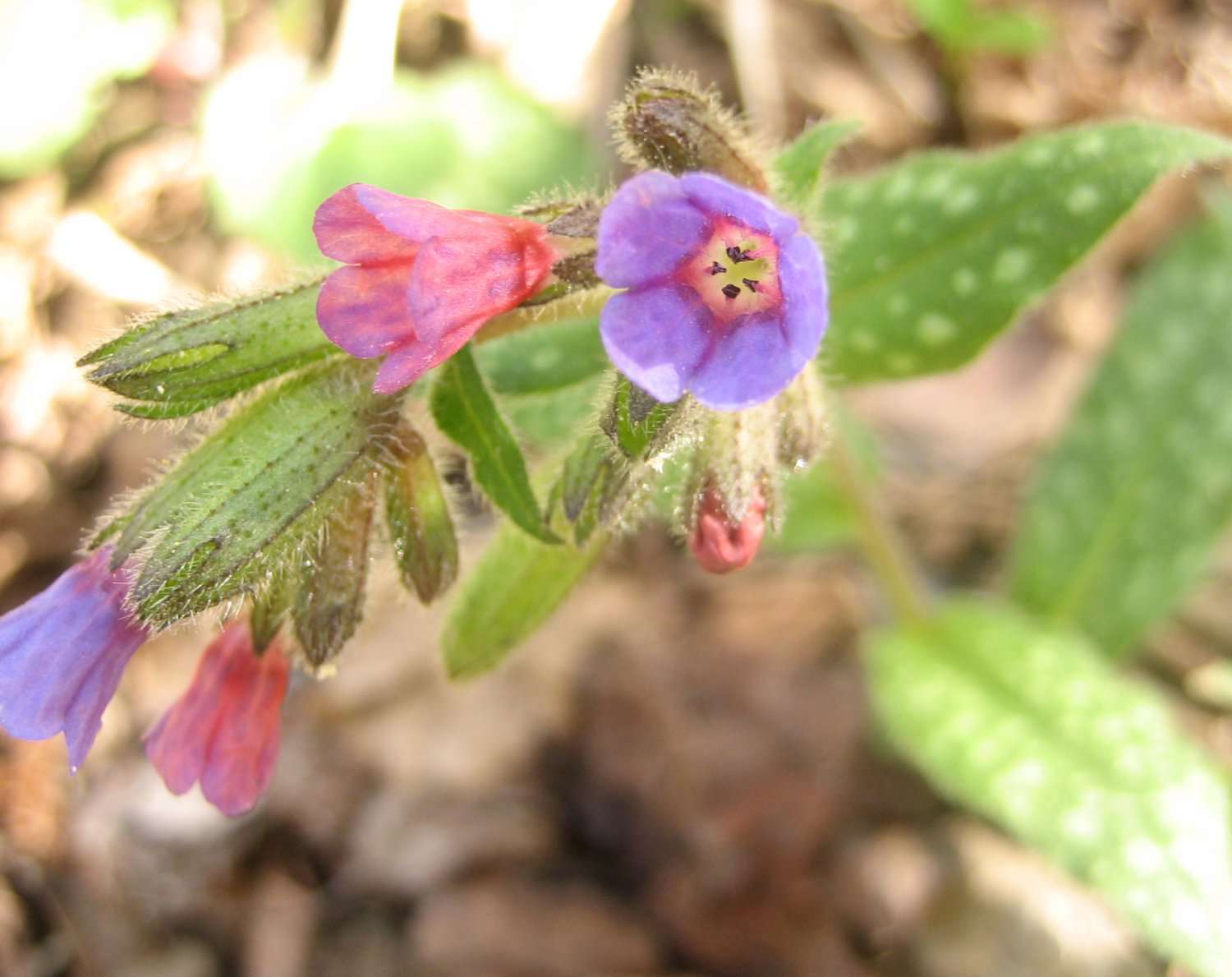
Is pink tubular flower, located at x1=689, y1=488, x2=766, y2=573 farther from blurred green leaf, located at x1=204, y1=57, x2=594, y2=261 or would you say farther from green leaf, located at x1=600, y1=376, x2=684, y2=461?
blurred green leaf, located at x1=204, y1=57, x2=594, y2=261

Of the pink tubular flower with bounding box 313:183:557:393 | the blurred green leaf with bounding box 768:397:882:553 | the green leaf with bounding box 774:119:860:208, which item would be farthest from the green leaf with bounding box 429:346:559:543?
the blurred green leaf with bounding box 768:397:882:553

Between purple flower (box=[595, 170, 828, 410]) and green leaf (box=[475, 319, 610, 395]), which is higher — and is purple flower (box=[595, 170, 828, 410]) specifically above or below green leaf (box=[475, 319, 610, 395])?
above

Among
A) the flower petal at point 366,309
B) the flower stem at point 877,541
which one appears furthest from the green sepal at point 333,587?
the flower stem at point 877,541

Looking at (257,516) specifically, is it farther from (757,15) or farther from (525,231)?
(757,15)

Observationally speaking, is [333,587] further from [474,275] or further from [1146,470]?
[1146,470]

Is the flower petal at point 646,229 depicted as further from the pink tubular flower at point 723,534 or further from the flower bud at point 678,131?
the pink tubular flower at point 723,534

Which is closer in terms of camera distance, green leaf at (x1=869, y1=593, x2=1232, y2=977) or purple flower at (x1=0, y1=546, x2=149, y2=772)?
purple flower at (x1=0, y1=546, x2=149, y2=772)

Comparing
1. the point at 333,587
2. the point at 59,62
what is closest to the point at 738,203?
the point at 333,587
